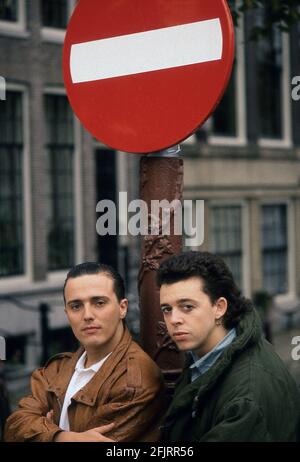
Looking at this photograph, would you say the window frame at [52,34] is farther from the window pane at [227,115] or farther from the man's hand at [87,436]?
the man's hand at [87,436]

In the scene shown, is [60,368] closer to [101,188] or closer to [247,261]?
[101,188]

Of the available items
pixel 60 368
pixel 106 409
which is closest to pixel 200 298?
pixel 106 409

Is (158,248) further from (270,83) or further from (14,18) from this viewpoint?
(270,83)

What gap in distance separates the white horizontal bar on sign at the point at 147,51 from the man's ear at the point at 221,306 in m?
0.72

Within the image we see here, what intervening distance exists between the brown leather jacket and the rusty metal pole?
198 millimetres

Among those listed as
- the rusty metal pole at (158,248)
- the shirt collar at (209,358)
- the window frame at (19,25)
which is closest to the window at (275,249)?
the window frame at (19,25)

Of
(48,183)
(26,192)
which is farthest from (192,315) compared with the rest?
(48,183)

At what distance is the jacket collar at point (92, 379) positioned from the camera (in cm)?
252

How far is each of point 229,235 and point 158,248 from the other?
530 inches

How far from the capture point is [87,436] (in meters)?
2.43

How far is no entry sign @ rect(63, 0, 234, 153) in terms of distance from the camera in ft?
8.35

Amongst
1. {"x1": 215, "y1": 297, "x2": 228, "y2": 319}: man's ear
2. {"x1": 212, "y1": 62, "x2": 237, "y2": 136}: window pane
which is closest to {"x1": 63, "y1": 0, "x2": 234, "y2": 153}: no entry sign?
{"x1": 215, "y1": 297, "x2": 228, "y2": 319}: man's ear
